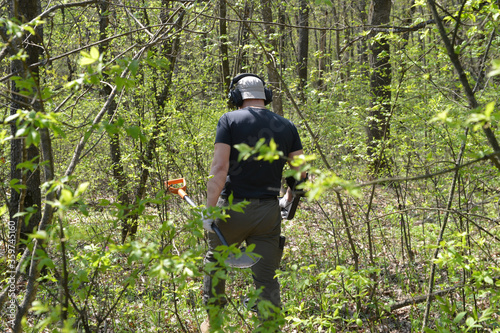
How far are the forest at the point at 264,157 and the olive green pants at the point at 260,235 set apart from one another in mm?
326

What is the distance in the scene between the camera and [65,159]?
7.33 meters

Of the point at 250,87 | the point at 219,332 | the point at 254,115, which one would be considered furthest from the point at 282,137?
the point at 219,332

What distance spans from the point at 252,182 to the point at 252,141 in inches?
13.3

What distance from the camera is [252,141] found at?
304 centimetres

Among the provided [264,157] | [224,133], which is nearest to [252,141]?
[224,133]

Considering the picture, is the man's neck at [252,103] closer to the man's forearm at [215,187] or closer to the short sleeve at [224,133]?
the short sleeve at [224,133]

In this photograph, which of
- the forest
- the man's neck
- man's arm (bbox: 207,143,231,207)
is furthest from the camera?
the man's neck

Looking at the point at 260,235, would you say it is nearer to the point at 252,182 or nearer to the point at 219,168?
the point at 252,182

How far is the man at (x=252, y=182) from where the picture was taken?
3.05 metres

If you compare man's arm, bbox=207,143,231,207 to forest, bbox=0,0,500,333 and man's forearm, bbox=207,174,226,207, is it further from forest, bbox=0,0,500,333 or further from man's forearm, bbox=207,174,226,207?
forest, bbox=0,0,500,333

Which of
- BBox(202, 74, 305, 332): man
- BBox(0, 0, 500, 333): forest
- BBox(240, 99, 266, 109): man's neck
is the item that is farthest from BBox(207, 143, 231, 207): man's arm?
BBox(0, 0, 500, 333): forest

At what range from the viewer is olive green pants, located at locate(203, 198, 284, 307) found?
3.09 metres

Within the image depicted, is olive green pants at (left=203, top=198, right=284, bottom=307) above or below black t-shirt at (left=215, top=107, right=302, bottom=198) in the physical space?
below

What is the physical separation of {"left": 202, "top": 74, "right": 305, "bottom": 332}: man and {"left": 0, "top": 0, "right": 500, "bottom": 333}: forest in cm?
34
